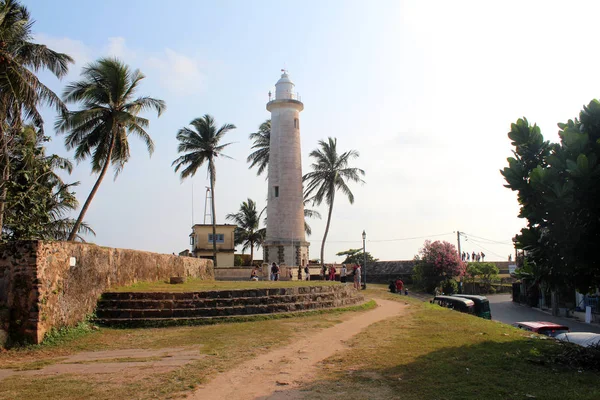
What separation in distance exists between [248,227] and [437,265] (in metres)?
24.6

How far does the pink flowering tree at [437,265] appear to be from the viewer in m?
36.1

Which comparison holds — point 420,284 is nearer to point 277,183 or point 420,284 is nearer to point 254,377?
point 277,183

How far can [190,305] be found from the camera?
44.9 ft

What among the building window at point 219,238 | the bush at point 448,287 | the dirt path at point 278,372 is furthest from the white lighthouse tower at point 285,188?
the dirt path at point 278,372

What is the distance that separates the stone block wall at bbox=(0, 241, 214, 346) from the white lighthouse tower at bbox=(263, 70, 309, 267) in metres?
21.0

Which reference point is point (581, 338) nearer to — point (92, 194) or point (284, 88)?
point (92, 194)

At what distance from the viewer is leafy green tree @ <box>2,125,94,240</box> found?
17078 millimetres

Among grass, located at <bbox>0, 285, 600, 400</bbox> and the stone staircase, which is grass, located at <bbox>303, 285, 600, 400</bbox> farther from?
the stone staircase

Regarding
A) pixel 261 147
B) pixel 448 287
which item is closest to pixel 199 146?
pixel 261 147

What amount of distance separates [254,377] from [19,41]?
640 inches

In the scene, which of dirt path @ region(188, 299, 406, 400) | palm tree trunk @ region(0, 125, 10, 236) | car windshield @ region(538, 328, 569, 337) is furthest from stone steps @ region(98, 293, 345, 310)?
car windshield @ region(538, 328, 569, 337)

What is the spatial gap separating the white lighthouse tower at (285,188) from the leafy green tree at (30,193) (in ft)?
51.6

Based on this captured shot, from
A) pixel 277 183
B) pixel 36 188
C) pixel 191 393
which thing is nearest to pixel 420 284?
pixel 277 183

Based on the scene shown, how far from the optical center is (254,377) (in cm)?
776
